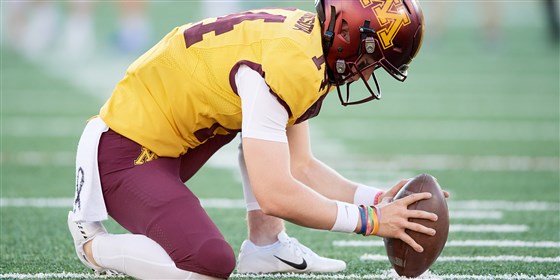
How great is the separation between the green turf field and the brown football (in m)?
0.20

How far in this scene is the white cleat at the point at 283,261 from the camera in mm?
3084

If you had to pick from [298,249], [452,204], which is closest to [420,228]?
[298,249]

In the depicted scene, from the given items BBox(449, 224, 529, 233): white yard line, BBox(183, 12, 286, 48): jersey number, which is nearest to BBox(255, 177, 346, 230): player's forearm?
BBox(183, 12, 286, 48): jersey number

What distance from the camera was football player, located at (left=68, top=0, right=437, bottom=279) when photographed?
2553mm

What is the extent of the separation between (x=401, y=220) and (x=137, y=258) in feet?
2.44

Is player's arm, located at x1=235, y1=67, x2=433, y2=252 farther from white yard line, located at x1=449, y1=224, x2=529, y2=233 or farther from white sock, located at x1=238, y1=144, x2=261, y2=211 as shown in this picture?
white yard line, located at x1=449, y1=224, x2=529, y2=233

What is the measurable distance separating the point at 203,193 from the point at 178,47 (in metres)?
1.98

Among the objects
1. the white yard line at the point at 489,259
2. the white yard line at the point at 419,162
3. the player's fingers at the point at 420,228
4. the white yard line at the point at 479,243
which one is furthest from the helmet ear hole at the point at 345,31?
the white yard line at the point at 419,162

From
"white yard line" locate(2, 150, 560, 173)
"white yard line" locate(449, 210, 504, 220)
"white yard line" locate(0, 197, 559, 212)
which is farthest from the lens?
"white yard line" locate(2, 150, 560, 173)

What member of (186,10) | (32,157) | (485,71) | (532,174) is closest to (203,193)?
(32,157)

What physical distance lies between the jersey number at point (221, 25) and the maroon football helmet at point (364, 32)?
0.51ft

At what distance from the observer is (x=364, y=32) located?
8.59 feet

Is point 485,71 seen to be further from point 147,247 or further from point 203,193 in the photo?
point 147,247

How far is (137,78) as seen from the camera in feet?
9.32
